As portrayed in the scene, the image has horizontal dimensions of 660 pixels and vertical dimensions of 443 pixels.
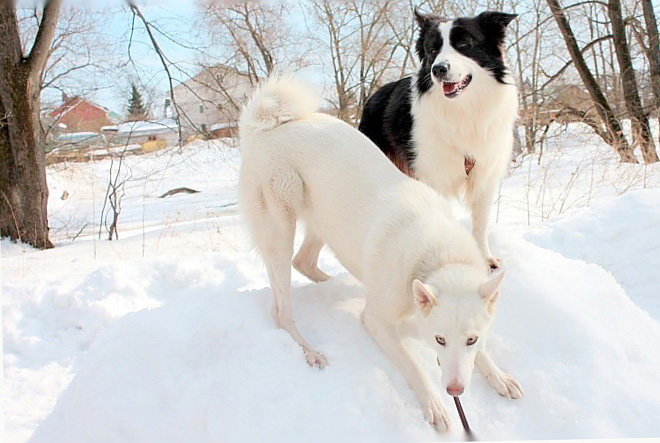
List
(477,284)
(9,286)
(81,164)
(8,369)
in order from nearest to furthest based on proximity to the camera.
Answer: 1. (477,284)
2. (8,369)
3. (9,286)
4. (81,164)

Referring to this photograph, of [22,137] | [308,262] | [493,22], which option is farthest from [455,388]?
[22,137]

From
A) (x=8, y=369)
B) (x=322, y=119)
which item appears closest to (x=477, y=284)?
(x=322, y=119)

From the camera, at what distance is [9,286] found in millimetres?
3941

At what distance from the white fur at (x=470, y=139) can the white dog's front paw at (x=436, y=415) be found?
1287 millimetres

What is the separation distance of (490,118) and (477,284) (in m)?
1.54

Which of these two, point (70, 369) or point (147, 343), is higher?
point (147, 343)

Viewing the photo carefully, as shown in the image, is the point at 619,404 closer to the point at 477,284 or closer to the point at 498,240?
the point at 477,284

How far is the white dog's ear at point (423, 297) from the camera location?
5.82ft

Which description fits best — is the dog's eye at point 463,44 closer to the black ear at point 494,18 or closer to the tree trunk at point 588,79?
the black ear at point 494,18

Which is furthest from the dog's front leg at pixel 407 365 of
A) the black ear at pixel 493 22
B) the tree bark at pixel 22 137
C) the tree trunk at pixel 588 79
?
the tree trunk at pixel 588 79

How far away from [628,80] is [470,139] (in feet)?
22.6

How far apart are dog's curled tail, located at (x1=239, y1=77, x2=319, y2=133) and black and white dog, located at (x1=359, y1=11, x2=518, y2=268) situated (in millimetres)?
744

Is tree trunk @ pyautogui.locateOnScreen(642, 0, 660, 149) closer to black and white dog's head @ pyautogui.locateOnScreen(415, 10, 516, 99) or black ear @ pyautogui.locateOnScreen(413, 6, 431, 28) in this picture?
black and white dog's head @ pyautogui.locateOnScreen(415, 10, 516, 99)

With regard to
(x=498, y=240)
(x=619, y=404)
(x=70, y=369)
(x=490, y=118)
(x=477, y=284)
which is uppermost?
(x=490, y=118)
